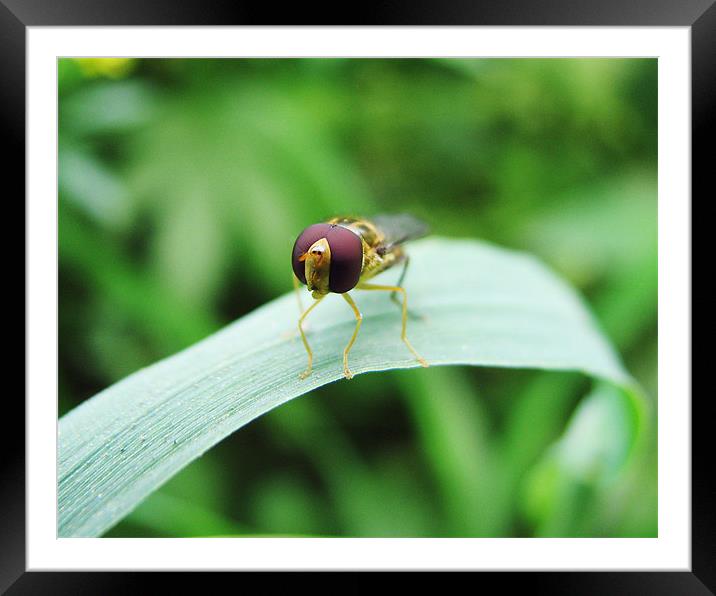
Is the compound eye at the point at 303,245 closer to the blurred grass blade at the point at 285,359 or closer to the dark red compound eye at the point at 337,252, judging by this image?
the dark red compound eye at the point at 337,252

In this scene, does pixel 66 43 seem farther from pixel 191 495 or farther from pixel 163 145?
pixel 191 495

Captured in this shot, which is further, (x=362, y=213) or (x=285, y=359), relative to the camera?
(x=362, y=213)

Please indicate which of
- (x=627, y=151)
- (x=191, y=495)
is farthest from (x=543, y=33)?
(x=191, y=495)

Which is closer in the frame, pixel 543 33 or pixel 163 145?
pixel 543 33

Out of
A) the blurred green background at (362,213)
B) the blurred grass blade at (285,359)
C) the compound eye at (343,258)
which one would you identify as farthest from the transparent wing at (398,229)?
the blurred green background at (362,213)

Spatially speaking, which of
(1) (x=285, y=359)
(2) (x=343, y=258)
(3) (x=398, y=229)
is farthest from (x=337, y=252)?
(3) (x=398, y=229)

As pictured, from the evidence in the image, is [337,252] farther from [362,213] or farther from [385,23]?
[362,213]

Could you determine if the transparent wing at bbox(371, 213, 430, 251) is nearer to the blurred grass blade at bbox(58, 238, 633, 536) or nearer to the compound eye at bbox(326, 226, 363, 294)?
the blurred grass blade at bbox(58, 238, 633, 536)
